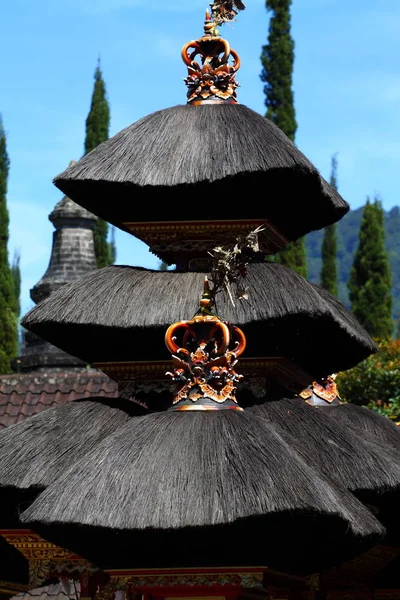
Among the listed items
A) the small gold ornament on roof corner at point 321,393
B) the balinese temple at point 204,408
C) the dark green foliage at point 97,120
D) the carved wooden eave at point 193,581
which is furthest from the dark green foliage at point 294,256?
the carved wooden eave at point 193,581

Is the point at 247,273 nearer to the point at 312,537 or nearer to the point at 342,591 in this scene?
the point at 312,537

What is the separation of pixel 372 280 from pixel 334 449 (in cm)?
2981

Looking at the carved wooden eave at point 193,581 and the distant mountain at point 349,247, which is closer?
the carved wooden eave at point 193,581

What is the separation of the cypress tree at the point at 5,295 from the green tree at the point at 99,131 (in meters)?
2.66

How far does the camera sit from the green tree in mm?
41375

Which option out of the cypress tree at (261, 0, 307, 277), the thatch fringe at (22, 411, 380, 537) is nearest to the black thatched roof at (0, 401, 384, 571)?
the thatch fringe at (22, 411, 380, 537)

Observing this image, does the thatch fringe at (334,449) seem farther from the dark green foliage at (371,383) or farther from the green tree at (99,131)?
the green tree at (99,131)

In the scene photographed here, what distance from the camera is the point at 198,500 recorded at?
28.2ft

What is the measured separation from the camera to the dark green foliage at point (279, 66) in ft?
133

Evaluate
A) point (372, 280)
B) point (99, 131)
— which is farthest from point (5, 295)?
point (372, 280)

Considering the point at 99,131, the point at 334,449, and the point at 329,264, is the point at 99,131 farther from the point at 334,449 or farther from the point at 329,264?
the point at 334,449

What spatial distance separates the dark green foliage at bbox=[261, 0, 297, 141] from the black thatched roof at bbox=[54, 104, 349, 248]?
29.4m

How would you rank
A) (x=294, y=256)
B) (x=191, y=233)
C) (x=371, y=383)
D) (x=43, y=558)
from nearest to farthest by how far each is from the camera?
1. (x=43, y=558)
2. (x=191, y=233)
3. (x=371, y=383)
4. (x=294, y=256)

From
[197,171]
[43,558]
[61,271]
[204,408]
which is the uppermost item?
[197,171]
